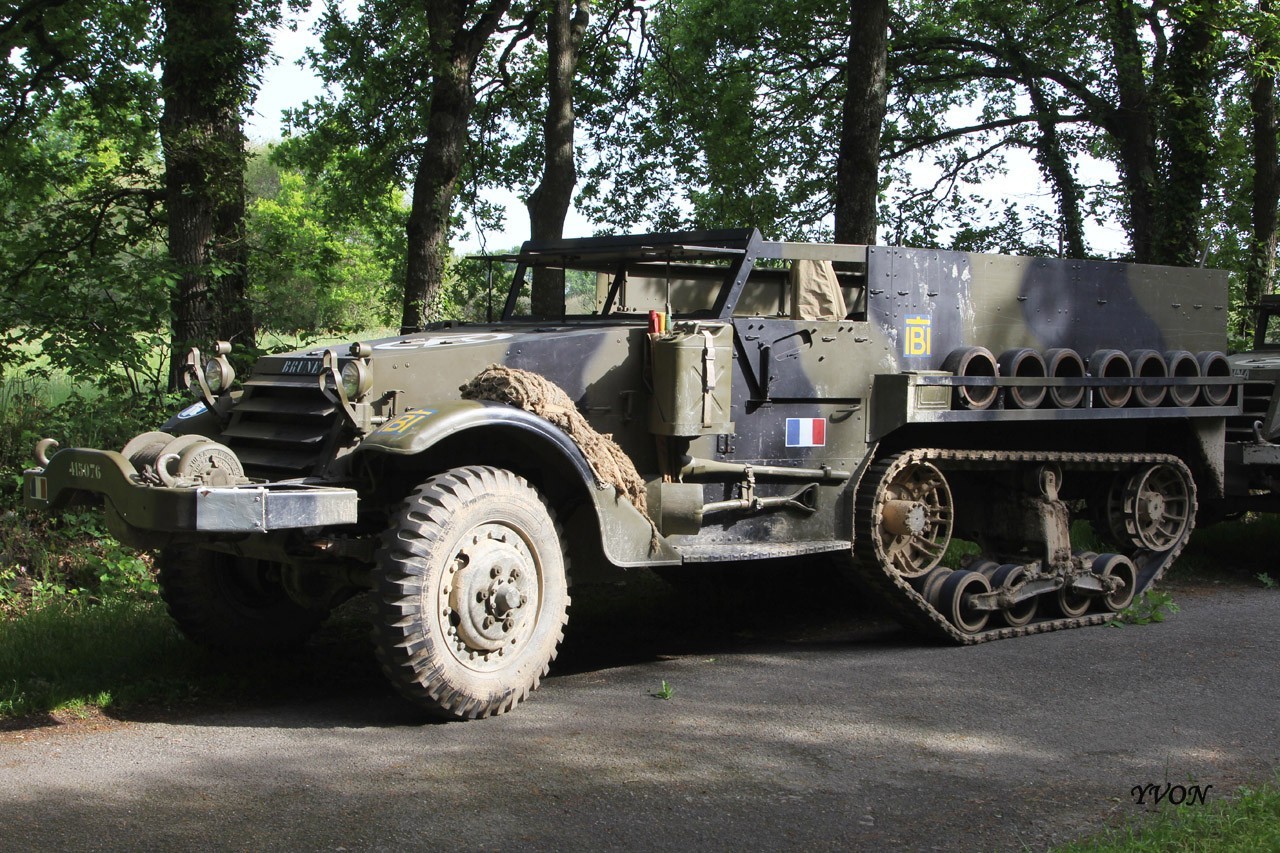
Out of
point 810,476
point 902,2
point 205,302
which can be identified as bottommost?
point 810,476

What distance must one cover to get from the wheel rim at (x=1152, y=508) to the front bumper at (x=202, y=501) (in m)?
5.19

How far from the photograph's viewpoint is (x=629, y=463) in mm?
6301

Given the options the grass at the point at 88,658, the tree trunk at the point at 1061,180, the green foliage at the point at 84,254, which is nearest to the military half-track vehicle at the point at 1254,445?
the grass at the point at 88,658

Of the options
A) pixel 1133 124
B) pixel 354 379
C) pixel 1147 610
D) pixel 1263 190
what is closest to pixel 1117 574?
pixel 1147 610

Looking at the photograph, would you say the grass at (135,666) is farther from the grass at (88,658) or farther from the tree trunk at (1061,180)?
the tree trunk at (1061,180)

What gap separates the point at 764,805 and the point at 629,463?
2197 millimetres

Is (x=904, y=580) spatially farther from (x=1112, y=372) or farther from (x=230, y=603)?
(x=230, y=603)

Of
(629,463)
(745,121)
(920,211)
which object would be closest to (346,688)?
(629,463)

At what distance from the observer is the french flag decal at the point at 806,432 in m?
7.05

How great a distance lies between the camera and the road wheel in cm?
530

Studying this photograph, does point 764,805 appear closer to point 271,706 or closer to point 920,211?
point 271,706

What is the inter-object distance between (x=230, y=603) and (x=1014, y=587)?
4.36m

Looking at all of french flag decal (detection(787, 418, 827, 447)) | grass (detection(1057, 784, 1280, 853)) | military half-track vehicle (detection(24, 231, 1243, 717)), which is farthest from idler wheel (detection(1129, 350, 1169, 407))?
grass (detection(1057, 784, 1280, 853))

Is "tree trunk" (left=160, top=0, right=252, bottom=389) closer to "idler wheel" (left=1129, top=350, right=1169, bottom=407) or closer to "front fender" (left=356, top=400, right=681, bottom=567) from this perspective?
"front fender" (left=356, top=400, right=681, bottom=567)
